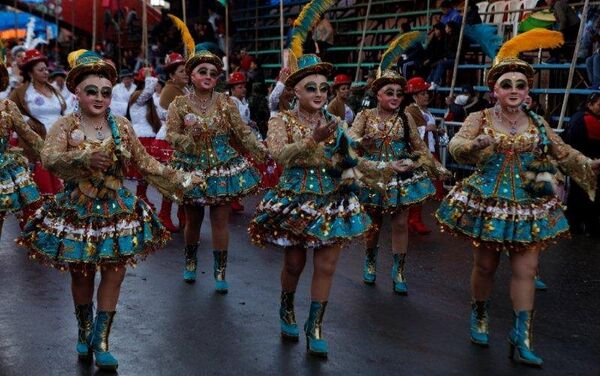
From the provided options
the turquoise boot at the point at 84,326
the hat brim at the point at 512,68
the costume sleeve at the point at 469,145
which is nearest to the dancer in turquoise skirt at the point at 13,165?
the turquoise boot at the point at 84,326

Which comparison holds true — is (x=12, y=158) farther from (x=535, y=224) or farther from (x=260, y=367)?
(x=535, y=224)

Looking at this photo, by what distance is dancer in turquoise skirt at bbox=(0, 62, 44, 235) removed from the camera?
743cm

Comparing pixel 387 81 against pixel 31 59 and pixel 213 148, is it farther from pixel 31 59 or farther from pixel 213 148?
pixel 31 59

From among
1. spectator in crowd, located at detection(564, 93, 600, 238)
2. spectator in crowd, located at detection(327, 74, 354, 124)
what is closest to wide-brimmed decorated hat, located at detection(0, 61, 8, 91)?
spectator in crowd, located at detection(327, 74, 354, 124)

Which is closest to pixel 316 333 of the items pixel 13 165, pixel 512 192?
pixel 512 192

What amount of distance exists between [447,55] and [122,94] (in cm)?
598

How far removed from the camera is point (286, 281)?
20.8 ft

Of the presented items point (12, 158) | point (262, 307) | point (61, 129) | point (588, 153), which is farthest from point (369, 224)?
point (588, 153)

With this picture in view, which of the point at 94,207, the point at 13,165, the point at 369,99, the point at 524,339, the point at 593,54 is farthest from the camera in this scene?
the point at 593,54

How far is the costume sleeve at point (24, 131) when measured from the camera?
7.37 m

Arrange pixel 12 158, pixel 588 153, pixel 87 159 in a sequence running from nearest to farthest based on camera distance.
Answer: pixel 87 159
pixel 12 158
pixel 588 153

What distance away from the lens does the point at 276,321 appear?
6926 millimetres

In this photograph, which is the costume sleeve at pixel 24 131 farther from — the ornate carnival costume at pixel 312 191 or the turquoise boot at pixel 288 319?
the turquoise boot at pixel 288 319

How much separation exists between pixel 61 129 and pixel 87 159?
40 cm
